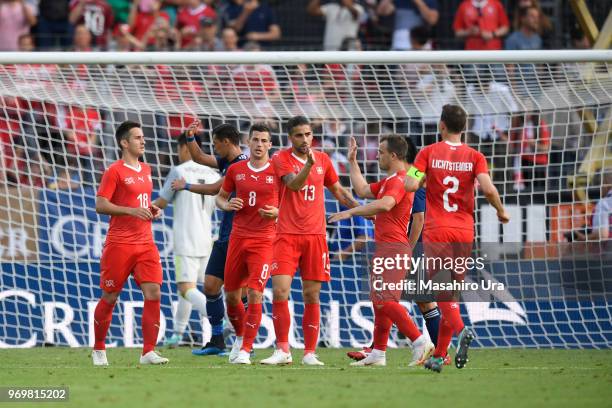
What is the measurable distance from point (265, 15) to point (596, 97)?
6909mm

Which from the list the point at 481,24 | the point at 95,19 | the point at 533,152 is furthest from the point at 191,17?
the point at 533,152

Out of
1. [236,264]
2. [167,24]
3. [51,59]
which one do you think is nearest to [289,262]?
[236,264]

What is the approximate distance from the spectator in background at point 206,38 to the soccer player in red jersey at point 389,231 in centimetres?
734

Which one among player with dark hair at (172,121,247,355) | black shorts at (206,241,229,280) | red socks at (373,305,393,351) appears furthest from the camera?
black shorts at (206,241,229,280)

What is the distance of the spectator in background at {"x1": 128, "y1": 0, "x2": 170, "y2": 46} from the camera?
18.4 m

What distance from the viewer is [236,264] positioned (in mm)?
10922

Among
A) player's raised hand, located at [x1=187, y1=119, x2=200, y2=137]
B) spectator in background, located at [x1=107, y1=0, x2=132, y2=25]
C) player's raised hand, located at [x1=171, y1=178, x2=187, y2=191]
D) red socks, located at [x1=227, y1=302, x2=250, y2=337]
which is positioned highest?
spectator in background, located at [x1=107, y1=0, x2=132, y2=25]

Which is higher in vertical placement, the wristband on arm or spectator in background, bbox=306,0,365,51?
spectator in background, bbox=306,0,365,51

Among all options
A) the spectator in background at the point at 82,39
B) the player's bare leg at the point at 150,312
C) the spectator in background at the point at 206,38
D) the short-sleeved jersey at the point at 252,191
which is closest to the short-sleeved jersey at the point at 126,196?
the player's bare leg at the point at 150,312

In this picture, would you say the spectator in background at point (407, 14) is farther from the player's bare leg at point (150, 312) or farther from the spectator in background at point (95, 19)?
the player's bare leg at point (150, 312)

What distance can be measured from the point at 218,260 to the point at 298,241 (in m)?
1.54

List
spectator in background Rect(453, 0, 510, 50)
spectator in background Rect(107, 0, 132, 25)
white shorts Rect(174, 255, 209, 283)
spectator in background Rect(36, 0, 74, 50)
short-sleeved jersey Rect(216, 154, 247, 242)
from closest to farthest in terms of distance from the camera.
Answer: short-sleeved jersey Rect(216, 154, 247, 242), white shorts Rect(174, 255, 209, 283), spectator in background Rect(453, 0, 510, 50), spectator in background Rect(36, 0, 74, 50), spectator in background Rect(107, 0, 132, 25)

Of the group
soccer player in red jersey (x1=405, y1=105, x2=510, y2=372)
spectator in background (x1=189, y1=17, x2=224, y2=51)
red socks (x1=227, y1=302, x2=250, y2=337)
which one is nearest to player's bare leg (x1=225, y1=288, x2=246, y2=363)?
red socks (x1=227, y1=302, x2=250, y2=337)

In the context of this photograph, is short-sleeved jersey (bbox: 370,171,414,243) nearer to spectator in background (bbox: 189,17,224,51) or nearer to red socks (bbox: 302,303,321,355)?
red socks (bbox: 302,303,321,355)
